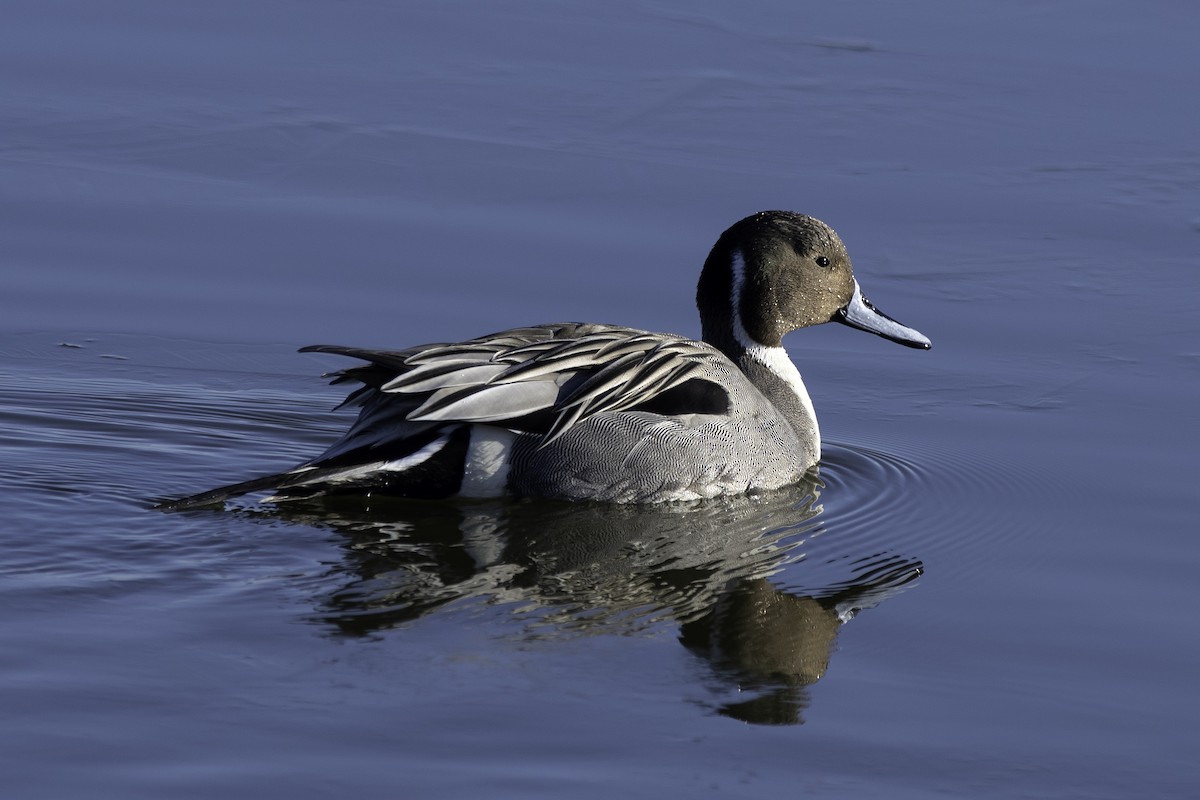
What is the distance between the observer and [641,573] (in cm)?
645

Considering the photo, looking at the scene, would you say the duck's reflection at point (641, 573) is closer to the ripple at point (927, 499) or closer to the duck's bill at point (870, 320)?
the ripple at point (927, 499)

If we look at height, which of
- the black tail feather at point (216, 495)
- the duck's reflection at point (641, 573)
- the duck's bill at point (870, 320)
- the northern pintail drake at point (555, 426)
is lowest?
the duck's reflection at point (641, 573)

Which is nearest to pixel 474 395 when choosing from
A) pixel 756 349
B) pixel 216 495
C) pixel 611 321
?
pixel 216 495

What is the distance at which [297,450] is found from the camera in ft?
25.7

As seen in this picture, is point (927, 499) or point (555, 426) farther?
point (927, 499)

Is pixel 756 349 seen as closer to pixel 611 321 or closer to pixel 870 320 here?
pixel 870 320

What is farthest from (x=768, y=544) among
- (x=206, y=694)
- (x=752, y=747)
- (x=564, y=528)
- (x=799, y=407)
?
(x=206, y=694)

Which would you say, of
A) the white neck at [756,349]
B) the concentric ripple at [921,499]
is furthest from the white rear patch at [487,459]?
the white neck at [756,349]

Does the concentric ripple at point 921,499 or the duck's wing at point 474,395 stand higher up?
the duck's wing at point 474,395

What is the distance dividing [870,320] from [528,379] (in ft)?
6.63

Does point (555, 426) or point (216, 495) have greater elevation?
point (555, 426)

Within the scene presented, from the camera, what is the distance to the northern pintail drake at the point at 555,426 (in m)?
7.07

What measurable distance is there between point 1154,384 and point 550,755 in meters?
4.63

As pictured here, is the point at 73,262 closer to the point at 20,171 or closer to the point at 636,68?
the point at 20,171
